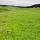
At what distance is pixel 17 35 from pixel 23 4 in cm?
95

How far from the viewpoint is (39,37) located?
1.61 feet

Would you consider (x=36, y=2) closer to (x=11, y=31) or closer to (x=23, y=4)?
(x=23, y=4)

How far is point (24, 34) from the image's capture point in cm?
52

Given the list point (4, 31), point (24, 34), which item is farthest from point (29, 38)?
point (4, 31)

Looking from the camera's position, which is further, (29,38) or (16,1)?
(16,1)

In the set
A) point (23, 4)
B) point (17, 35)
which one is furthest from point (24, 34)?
point (23, 4)

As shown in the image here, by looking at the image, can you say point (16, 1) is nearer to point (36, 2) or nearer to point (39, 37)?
point (36, 2)

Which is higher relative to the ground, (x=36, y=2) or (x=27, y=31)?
(x=36, y=2)

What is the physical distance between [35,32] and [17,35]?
0.37 ft

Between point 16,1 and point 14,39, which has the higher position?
point 16,1

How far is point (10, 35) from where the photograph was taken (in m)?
0.51

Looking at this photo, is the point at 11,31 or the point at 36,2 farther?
the point at 36,2

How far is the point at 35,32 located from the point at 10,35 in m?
0.15

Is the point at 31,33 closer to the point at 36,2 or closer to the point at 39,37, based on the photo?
the point at 39,37
